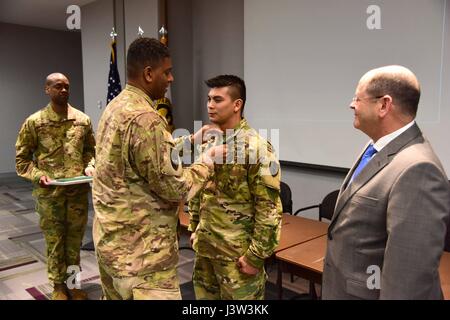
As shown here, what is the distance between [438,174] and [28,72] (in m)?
8.80

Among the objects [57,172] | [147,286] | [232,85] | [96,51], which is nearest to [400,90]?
[232,85]

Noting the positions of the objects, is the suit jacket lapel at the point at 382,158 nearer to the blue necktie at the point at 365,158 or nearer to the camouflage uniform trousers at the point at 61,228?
the blue necktie at the point at 365,158

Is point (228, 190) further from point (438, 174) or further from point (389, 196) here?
point (438, 174)

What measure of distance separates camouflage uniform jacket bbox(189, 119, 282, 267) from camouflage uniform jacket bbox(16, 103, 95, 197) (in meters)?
1.44

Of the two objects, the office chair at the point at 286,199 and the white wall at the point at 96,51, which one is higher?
the white wall at the point at 96,51

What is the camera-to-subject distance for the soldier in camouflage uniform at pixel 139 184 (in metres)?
1.31

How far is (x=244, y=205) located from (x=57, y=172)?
1672 mm

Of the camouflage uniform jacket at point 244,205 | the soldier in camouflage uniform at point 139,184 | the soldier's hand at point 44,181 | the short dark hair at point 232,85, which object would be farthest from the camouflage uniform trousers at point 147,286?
the soldier's hand at point 44,181

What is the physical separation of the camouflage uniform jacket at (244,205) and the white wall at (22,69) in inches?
304

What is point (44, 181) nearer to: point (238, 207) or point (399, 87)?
point (238, 207)

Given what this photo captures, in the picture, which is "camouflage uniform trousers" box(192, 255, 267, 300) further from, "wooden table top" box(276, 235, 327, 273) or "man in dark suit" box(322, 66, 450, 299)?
"man in dark suit" box(322, 66, 450, 299)

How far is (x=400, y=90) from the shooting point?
110cm

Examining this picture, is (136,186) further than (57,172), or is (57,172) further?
(57,172)

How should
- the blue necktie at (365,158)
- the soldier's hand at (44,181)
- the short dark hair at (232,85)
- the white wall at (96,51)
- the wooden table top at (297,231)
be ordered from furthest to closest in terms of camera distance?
the white wall at (96,51) → the soldier's hand at (44,181) → the wooden table top at (297,231) → the short dark hair at (232,85) → the blue necktie at (365,158)
